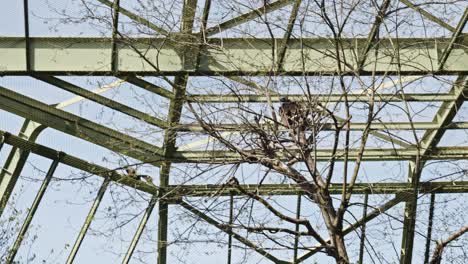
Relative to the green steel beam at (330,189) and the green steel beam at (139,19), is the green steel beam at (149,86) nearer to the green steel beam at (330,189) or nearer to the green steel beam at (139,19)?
the green steel beam at (139,19)

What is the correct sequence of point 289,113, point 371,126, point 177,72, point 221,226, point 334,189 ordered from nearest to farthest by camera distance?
point 221,226 < point 289,113 < point 177,72 < point 371,126 < point 334,189

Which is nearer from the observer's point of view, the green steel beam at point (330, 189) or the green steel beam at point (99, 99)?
the green steel beam at point (330, 189)

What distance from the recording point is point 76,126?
32.5 ft

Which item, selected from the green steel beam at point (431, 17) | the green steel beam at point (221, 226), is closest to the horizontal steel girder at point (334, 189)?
the green steel beam at point (221, 226)

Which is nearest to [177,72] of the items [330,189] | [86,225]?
[86,225]

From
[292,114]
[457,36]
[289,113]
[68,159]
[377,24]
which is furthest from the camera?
[68,159]

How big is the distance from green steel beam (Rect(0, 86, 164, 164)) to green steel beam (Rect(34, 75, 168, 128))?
339 mm

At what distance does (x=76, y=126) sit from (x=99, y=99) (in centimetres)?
57

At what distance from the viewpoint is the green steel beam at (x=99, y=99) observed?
9094 millimetres

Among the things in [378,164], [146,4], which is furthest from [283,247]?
[378,164]

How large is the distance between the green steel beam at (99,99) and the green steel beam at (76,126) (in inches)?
13.3

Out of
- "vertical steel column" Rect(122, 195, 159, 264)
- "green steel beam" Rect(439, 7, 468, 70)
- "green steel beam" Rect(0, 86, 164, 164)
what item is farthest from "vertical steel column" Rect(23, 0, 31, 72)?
"green steel beam" Rect(439, 7, 468, 70)

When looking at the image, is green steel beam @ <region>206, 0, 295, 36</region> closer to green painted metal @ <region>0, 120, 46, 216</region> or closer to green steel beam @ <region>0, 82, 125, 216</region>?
green steel beam @ <region>0, 82, 125, 216</region>

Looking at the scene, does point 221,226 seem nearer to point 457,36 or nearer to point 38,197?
point 457,36
